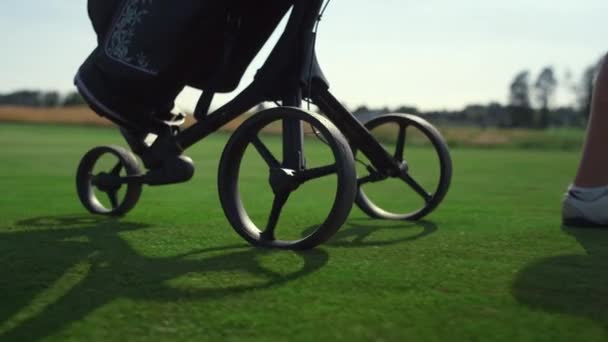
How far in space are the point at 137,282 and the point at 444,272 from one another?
0.94 m

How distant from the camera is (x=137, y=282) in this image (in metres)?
1.97

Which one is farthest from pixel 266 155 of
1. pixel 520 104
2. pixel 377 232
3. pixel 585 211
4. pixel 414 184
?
pixel 520 104

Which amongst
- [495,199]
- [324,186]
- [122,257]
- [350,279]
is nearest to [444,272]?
[350,279]

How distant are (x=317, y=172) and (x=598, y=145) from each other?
155 cm

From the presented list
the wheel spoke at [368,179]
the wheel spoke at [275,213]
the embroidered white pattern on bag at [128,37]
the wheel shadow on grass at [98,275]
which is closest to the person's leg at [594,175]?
the wheel spoke at [368,179]

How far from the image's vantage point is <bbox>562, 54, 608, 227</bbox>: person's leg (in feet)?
10.1

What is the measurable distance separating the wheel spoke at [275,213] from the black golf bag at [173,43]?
73 centimetres

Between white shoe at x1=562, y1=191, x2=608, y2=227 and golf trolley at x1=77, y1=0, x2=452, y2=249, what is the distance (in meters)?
0.58

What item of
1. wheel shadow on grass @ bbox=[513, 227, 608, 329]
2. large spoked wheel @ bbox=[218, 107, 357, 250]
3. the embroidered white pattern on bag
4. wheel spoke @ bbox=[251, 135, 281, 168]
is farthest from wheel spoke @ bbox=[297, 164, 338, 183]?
the embroidered white pattern on bag

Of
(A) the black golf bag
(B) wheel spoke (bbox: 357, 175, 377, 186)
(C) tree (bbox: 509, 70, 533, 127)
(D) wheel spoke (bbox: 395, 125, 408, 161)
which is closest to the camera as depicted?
(A) the black golf bag

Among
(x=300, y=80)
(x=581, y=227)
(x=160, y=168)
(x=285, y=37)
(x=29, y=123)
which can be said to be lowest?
(x=29, y=123)

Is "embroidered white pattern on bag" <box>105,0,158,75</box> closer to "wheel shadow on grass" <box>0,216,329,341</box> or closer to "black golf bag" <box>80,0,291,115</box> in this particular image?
"black golf bag" <box>80,0,291,115</box>

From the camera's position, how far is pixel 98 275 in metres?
2.06

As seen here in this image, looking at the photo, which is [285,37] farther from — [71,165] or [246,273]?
[71,165]
